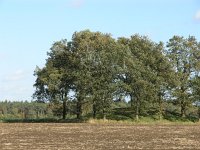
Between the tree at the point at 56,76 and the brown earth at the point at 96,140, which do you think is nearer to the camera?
the brown earth at the point at 96,140

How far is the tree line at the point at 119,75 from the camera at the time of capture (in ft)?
294

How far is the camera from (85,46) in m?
95.2

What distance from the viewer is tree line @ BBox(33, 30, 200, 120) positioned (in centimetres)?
8975

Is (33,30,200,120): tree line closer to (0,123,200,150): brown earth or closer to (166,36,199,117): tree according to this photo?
(166,36,199,117): tree

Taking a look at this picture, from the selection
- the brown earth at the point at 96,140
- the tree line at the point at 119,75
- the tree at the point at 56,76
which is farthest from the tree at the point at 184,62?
the brown earth at the point at 96,140

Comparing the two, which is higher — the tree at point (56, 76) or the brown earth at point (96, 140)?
the tree at point (56, 76)

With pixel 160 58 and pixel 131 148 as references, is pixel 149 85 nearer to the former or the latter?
pixel 160 58

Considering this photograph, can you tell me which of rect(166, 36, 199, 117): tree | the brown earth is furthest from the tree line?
the brown earth

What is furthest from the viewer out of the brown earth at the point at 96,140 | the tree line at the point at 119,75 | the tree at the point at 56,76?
the tree at the point at 56,76

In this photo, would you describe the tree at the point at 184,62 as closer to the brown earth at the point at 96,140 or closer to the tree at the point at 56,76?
the tree at the point at 56,76

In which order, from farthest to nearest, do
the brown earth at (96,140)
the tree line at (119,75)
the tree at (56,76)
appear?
the tree at (56,76) < the tree line at (119,75) < the brown earth at (96,140)

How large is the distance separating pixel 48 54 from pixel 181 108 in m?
30.9

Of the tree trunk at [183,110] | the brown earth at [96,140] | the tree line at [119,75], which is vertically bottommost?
the brown earth at [96,140]

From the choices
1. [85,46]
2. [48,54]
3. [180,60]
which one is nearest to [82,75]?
[85,46]
